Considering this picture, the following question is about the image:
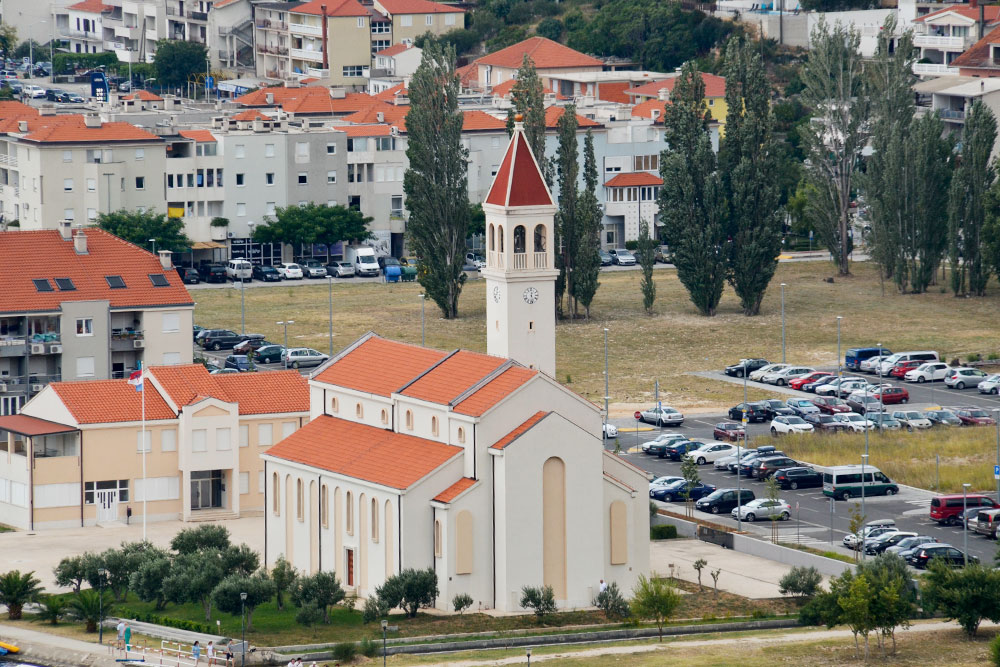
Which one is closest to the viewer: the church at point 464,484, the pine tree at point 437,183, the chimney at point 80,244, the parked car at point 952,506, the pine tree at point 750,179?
the church at point 464,484

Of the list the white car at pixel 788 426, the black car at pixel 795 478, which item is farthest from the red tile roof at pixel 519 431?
the white car at pixel 788 426

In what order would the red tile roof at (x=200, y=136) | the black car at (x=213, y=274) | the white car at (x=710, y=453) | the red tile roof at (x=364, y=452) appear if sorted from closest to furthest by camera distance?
1. the red tile roof at (x=364, y=452)
2. the white car at (x=710, y=453)
3. the black car at (x=213, y=274)
4. the red tile roof at (x=200, y=136)

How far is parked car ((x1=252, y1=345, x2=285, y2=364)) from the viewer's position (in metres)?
129

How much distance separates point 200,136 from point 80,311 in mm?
48832

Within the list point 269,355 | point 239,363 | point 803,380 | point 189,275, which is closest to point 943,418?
point 803,380

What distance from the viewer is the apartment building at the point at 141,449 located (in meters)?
97.2

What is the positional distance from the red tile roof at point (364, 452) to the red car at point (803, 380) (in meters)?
40.6

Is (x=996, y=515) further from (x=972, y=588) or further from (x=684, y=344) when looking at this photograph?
(x=684, y=344)

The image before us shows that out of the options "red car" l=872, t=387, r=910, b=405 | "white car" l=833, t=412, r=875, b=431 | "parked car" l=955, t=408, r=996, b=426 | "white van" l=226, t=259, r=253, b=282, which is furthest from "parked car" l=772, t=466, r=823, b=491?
"white van" l=226, t=259, r=253, b=282

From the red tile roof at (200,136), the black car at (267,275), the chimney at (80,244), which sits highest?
the red tile roof at (200,136)

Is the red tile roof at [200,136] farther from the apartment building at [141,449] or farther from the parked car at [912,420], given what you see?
the apartment building at [141,449]

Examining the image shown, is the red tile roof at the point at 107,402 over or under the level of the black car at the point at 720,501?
over

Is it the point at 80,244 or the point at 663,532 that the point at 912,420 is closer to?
the point at 663,532

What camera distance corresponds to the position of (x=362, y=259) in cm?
16150
